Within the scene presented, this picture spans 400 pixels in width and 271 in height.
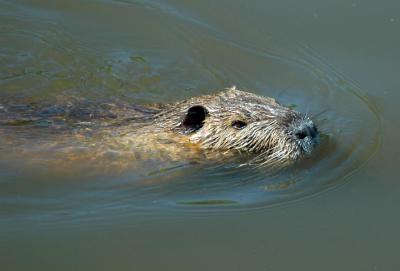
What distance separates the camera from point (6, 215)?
569 cm

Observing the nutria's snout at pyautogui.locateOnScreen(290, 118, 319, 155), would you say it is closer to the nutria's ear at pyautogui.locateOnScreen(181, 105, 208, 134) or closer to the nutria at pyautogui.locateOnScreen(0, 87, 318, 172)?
the nutria at pyautogui.locateOnScreen(0, 87, 318, 172)

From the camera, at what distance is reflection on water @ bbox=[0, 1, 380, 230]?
609 cm

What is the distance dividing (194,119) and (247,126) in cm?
50

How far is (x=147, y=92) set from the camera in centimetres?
829

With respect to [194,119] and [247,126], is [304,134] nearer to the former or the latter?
[247,126]

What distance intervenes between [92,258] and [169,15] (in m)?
4.82

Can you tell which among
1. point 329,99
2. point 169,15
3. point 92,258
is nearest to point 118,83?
point 169,15

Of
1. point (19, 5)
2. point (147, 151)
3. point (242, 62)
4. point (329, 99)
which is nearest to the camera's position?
point (147, 151)

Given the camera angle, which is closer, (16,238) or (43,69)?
(16,238)

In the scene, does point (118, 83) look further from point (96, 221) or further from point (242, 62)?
point (96, 221)

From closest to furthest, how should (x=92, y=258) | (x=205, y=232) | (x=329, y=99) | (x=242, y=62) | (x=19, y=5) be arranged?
(x=92, y=258)
(x=205, y=232)
(x=329, y=99)
(x=242, y=62)
(x=19, y=5)

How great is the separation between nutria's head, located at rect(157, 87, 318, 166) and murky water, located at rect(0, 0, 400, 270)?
0.59 feet

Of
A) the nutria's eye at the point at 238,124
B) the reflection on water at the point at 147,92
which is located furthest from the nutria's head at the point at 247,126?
the reflection on water at the point at 147,92

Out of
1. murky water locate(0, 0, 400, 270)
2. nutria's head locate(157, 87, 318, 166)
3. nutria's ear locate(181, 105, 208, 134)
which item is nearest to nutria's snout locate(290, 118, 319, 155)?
nutria's head locate(157, 87, 318, 166)
